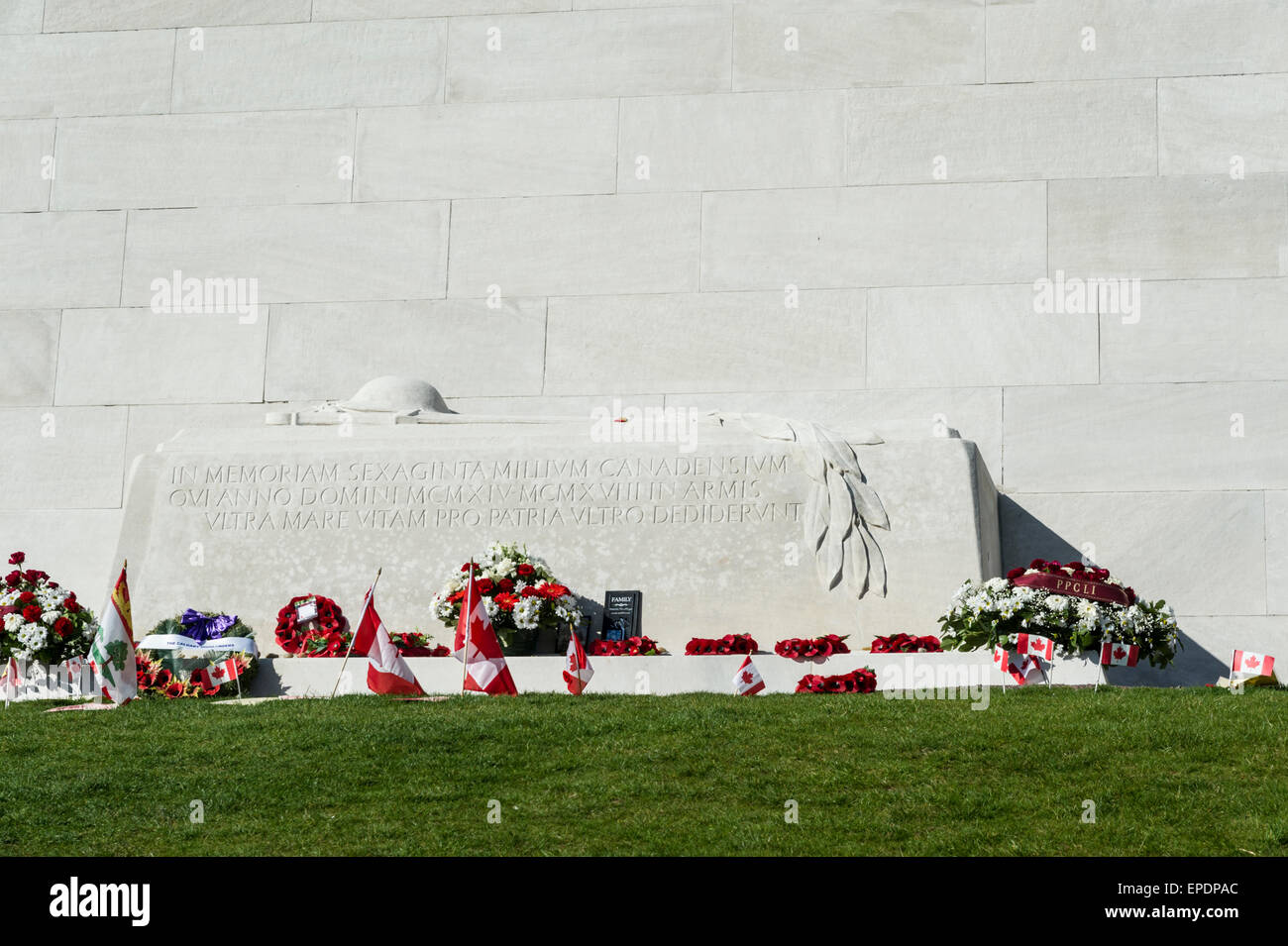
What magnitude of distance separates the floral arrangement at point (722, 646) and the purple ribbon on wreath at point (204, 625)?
3734 millimetres

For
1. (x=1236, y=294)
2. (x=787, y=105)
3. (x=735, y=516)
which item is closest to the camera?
(x=735, y=516)

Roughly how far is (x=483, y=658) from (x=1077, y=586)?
431cm

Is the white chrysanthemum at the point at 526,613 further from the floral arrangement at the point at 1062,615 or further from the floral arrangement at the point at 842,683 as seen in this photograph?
the floral arrangement at the point at 1062,615

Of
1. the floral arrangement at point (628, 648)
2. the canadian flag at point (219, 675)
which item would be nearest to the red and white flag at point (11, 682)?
the canadian flag at point (219, 675)

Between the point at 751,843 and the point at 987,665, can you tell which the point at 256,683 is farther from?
the point at 751,843

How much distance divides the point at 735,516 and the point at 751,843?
6.95 m

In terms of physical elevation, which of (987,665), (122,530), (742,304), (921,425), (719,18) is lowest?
(987,665)

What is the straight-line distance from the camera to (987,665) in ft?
41.8

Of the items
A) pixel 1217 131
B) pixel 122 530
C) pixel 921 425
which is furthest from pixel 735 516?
pixel 1217 131

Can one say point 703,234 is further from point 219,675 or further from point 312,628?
point 219,675

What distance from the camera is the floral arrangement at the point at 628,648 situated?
1342 centimetres

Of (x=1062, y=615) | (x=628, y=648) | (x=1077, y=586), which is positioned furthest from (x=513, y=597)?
(x=1077, y=586)

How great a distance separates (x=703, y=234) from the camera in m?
17.6

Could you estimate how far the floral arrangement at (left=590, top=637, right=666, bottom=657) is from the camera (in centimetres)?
1342
